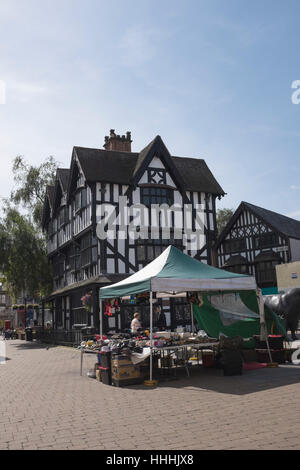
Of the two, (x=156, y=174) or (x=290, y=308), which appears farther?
(x=156, y=174)

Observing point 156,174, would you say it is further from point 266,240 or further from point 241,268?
point 241,268

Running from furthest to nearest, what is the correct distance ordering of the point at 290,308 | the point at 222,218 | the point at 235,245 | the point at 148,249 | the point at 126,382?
the point at 222,218
the point at 235,245
the point at 148,249
the point at 290,308
the point at 126,382

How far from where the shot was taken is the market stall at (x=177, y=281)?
10.5 meters

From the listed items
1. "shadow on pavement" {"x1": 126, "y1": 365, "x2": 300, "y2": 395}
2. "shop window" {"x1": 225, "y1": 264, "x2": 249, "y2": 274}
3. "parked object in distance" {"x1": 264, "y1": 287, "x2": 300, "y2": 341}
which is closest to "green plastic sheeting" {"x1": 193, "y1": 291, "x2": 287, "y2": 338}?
"shadow on pavement" {"x1": 126, "y1": 365, "x2": 300, "y2": 395}

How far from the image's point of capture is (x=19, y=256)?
97.7 feet

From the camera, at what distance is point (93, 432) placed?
5.92m

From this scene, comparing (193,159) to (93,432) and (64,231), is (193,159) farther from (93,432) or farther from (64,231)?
(93,432)

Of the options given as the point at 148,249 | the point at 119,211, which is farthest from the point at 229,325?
the point at 119,211

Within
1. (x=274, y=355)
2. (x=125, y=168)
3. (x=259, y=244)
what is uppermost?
(x=125, y=168)

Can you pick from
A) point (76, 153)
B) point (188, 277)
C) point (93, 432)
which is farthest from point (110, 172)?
point (93, 432)

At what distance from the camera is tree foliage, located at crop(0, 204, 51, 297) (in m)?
29.8

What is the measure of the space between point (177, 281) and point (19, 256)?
21.5 metres

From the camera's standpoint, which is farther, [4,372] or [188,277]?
[4,372]
